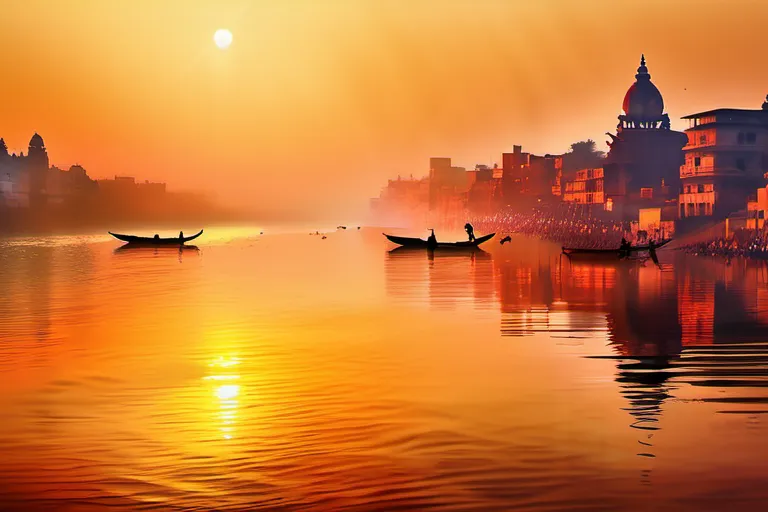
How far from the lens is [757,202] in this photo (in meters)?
69.4

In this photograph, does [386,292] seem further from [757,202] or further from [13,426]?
[757,202]

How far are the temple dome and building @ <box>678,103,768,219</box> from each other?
2635cm

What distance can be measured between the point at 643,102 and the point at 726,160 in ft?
104

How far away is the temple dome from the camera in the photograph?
371ft

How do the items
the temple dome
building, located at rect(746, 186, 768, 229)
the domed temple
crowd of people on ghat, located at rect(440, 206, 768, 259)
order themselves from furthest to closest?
1. the temple dome
2. the domed temple
3. crowd of people on ghat, located at rect(440, 206, 768, 259)
4. building, located at rect(746, 186, 768, 229)

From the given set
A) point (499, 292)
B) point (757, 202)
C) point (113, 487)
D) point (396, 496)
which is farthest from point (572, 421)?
point (757, 202)

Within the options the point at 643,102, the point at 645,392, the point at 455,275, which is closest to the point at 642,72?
the point at 643,102

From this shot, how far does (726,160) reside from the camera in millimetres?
83750

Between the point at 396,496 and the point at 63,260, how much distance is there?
3012 inches

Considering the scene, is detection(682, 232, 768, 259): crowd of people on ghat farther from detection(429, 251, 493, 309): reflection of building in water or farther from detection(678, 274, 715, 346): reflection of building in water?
detection(678, 274, 715, 346): reflection of building in water

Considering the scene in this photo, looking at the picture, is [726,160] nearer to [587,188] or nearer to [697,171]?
[697,171]

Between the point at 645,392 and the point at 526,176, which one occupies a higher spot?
the point at 526,176

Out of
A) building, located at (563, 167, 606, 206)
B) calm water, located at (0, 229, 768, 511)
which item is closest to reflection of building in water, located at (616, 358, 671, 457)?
calm water, located at (0, 229, 768, 511)

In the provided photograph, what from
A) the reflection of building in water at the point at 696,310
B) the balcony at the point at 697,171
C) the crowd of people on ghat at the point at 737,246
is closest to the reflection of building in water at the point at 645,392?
the reflection of building in water at the point at 696,310
